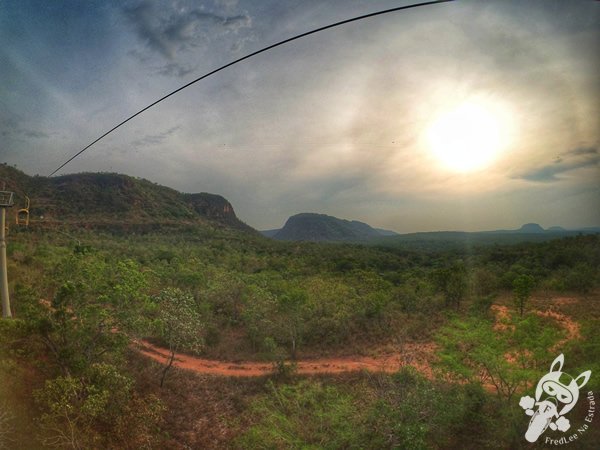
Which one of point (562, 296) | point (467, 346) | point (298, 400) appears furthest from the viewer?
point (562, 296)

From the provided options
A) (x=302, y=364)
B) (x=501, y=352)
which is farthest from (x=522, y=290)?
(x=302, y=364)

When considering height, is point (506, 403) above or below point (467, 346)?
below

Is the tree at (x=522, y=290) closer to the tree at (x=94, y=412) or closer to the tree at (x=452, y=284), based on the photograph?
the tree at (x=452, y=284)

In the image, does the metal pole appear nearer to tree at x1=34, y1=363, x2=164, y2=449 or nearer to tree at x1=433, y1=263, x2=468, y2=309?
tree at x1=34, y1=363, x2=164, y2=449

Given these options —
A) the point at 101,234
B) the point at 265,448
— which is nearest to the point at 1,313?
the point at 265,448

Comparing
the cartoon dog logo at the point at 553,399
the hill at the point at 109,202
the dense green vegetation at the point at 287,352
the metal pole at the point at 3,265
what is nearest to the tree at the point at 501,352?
the dense green vegetation at the point at 287,352

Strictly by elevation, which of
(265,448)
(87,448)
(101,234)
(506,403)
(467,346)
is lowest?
(265,448)

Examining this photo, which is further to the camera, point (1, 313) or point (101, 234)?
point (101, 234)

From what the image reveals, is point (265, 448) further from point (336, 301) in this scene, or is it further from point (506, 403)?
point (336, 301)
